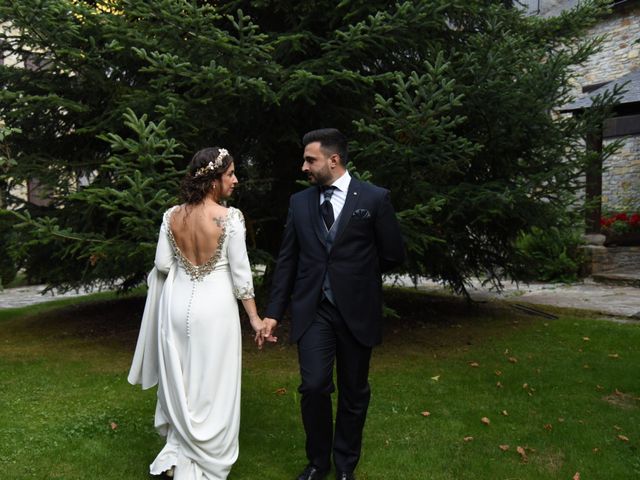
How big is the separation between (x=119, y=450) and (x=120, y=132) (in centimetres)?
435

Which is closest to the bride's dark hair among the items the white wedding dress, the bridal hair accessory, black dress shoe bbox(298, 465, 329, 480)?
the bridal hair accessory

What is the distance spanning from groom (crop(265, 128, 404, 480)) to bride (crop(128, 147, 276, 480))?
0.90ft

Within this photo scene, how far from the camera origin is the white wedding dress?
388cm

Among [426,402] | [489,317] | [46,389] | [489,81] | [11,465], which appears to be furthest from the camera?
[489,317]

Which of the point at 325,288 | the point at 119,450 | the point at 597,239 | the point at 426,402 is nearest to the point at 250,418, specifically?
the point at 119,450

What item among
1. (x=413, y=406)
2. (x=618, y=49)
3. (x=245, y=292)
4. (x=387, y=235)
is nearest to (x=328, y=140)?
(x=387, y=235)

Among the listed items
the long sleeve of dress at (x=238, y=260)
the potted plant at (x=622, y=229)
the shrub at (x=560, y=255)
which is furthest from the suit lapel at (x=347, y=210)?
the potted plant at (x=622, y=229)

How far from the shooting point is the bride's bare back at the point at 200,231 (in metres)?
3.92

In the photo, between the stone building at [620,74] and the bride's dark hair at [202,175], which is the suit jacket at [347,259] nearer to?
the bride's dark hair at [202,175]

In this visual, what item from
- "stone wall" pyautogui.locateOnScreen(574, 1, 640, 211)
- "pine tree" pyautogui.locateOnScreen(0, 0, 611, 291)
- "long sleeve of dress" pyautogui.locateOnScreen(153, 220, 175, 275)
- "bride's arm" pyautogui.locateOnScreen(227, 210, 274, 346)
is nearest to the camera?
"bride's arm" pyautogui.locateOnScreen(227, 210, 274, 346)

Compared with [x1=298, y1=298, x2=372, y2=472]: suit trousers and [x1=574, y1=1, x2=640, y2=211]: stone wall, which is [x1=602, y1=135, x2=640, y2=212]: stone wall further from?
[x1=298, y1=298, x2=372, y2=472]: suit trousers

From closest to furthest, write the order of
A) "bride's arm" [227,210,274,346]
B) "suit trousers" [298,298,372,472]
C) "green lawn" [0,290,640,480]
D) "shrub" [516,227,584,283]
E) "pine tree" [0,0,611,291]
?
"suit trousers" [298,298,372,472], "bride's arm" [227,210,274,346], "green lawn" [0,290,640,480], "pine tree" [0,0,611,291], "shrub" [516,227,584,283]

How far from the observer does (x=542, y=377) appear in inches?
261

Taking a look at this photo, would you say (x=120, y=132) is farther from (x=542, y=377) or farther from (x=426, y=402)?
(x=542, y=377)
